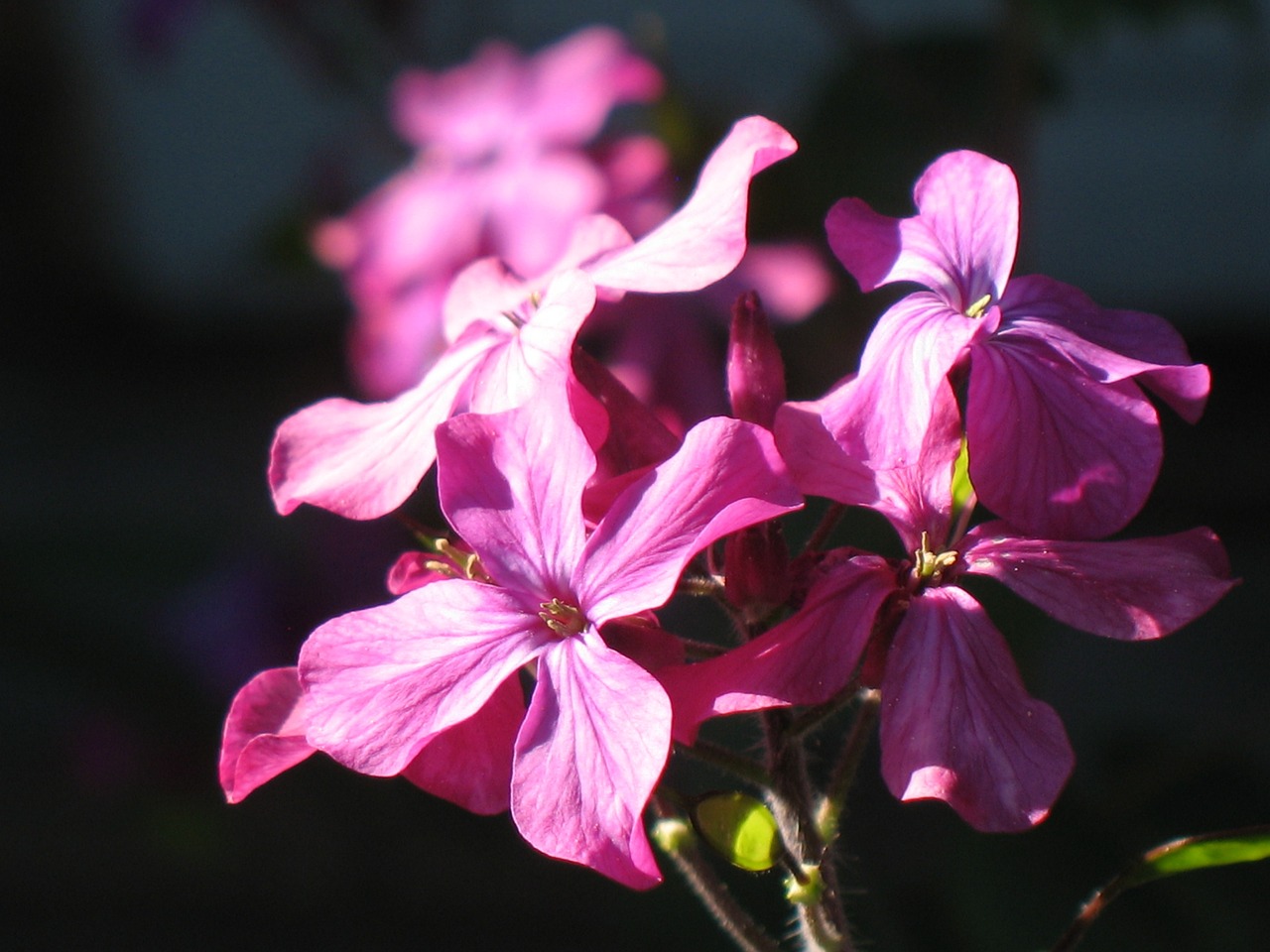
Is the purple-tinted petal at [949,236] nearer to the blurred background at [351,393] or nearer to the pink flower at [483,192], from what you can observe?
the blurred background at [351,393]

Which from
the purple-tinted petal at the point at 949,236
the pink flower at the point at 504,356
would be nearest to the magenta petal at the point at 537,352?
the pink flower at the point at 504,356

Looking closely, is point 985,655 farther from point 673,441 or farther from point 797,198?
point 797,198

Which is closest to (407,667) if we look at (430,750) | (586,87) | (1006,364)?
(430,750)

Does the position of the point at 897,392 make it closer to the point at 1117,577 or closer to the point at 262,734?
the point at 1117,577

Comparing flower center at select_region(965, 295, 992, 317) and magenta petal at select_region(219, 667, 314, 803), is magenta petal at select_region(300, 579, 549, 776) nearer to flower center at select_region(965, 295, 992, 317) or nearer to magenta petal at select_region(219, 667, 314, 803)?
magenta petal at select_region(219, 667, 314, 803)

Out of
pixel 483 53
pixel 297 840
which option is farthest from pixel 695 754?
pixel 297 840

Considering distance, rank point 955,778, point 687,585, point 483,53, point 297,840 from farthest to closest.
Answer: point 297,840
point 483,53
point 687,585
point 955,778

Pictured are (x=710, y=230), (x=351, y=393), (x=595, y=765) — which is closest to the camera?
(x=595, y=765)
